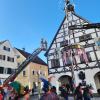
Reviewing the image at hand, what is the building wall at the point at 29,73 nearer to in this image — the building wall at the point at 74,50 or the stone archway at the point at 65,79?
the stone archway at the point at 65,79

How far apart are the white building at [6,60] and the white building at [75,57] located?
10197 mm

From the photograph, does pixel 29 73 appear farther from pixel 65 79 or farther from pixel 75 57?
pixel 75 57

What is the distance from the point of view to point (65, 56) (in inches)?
963

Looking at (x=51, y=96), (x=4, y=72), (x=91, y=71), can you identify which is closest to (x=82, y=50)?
(x=91, y=71)

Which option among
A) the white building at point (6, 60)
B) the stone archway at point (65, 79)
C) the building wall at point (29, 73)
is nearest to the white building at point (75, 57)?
the stone archway at point (65, 79)

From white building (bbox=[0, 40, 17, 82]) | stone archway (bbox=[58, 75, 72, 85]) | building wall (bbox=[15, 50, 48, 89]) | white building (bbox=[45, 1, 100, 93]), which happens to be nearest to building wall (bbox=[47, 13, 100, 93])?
white building (bbox=[45, 1, 100, 93])

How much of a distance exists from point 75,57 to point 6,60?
1567cm

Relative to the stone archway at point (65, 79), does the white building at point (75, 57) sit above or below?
above

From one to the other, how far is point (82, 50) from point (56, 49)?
465 centimetres

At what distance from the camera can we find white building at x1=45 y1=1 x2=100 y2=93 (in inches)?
882

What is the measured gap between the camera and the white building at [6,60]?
3170 cm

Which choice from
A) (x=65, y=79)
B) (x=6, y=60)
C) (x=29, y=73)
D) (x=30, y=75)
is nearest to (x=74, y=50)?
(x=65, y=79)

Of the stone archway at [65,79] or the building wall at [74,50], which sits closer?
the building wall at [74,50]

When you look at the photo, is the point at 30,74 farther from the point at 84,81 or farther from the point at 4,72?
the point at 84,81
